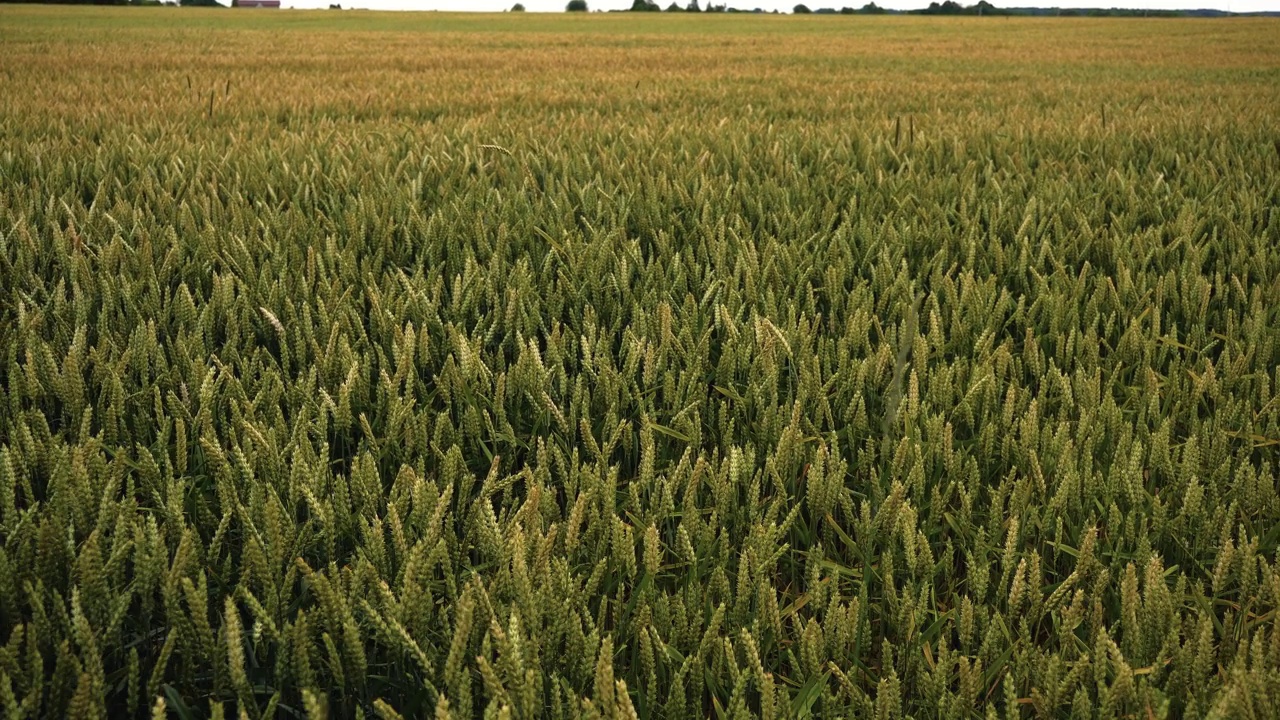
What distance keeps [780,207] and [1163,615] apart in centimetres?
168

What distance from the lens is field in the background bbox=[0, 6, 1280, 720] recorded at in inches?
32.0

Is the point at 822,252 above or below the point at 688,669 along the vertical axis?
above

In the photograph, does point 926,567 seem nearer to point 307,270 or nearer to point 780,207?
point 307,270

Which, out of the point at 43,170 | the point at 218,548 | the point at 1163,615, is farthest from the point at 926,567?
the point at 43,170

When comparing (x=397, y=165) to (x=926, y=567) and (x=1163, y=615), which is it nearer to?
(x=926, y=567)

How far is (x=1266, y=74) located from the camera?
9125 mm

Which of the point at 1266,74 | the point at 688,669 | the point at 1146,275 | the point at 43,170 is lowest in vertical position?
the point at 688,669

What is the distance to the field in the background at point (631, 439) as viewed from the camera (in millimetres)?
813

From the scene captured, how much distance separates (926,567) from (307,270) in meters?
1.29

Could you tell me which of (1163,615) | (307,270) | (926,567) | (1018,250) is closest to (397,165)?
(307,270)

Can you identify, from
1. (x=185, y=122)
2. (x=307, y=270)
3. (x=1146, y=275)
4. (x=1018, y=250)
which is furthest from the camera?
(x=185, y=122)

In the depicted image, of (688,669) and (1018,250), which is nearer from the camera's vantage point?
(688,669)

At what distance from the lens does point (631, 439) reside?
127 centimetres

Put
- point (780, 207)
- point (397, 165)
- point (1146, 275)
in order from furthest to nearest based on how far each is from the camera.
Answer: point (397, 165) → point (780, 207) → point (1146, 275)
